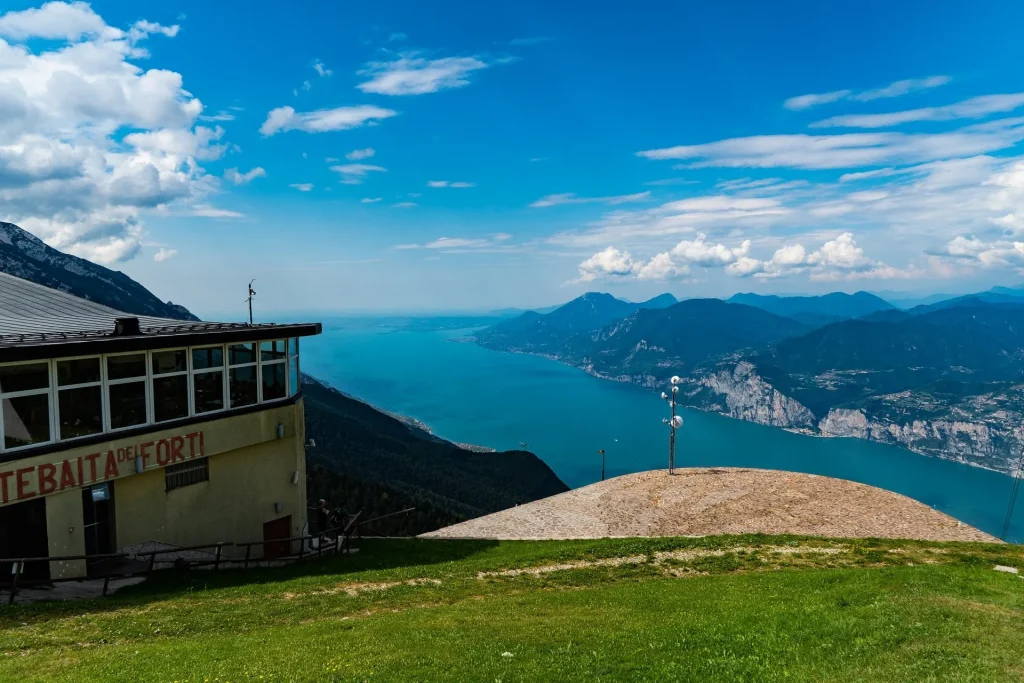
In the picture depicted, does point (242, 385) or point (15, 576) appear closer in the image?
point (15, 576)

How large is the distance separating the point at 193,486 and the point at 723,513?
19.8 metres

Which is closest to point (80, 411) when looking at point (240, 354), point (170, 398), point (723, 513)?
point (170, 398)

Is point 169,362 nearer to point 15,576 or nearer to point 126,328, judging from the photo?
point 126,328

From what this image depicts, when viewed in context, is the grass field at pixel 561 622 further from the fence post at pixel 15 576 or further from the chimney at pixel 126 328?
the chimney at pixel 126 328

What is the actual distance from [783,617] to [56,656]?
12803 mm

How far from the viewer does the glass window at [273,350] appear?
2119 centimetres

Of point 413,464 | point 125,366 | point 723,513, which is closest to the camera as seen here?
point 125,366

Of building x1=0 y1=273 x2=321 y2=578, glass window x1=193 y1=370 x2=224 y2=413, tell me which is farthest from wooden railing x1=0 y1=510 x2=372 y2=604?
glass window x1=193 y1=370 x2=224 y2=413

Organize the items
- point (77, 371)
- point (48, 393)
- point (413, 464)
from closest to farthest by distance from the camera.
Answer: point (48, 393) → point (77, 371) → point (413, 464)

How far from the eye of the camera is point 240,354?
20.4m

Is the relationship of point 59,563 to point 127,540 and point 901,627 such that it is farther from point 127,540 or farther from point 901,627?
point 901,627

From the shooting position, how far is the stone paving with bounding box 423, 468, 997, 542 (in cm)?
2227

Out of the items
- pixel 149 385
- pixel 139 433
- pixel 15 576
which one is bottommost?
pixel 15 576

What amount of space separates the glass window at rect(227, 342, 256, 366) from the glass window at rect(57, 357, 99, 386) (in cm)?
425
